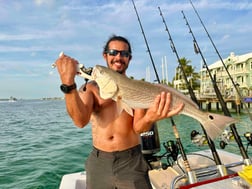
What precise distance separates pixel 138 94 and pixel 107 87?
27 centimetres

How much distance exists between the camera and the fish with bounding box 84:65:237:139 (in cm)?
200

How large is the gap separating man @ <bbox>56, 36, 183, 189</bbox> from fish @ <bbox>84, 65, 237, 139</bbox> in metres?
0.26

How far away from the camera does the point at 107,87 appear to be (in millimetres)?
2004

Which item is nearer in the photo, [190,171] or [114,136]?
[114,136]

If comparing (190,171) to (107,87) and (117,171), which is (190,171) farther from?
(107,87)

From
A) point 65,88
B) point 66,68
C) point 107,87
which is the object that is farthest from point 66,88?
point 107,87

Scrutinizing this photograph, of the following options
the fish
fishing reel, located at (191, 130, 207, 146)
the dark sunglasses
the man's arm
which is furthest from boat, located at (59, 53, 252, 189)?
the dark sunglasses

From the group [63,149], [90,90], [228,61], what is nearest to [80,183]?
[90,90]

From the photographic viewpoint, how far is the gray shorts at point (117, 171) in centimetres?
238

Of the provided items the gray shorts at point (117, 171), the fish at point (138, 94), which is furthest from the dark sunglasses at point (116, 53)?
the gray shorts at point (117, 171)

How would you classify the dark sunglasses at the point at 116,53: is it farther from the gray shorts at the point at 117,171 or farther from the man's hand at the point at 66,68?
the gray shorts at the point at 117,171

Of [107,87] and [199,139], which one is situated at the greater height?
[107,87]

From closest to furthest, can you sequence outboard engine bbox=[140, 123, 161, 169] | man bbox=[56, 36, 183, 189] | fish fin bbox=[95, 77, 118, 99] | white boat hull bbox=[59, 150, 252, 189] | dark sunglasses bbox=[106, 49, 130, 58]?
fish fin bbox=[95, 77, 118, 99]
man bbox=[56, 36, 183, 189]
dark sunglasses bbox=[106, 49, 130, 58]
white boat hull bbox=[59, 150, 252, 189]
outboard engine bbox=[140, 123, 161, 169]

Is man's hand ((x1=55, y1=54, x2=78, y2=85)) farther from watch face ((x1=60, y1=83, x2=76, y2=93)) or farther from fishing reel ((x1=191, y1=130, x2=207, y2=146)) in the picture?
fishing reel ((x1=191, y1=130, x2=207, y2=146))
